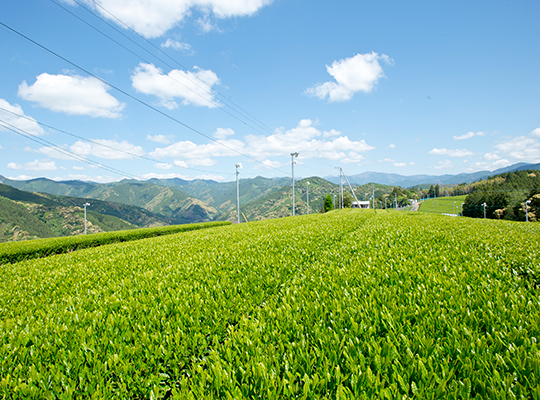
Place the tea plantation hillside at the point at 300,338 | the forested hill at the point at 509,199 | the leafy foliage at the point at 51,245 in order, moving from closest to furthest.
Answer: the tea plantation hillside at the point at 300,338 → the leafy foliage at the point at 51,245 → the forested hill at the point at 509,199

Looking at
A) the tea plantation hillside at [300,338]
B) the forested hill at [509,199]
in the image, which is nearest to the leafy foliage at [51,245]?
the tea plantation hillside at [300,338]

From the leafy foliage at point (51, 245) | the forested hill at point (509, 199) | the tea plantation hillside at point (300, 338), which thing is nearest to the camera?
the tea plantation hillside at point (300, 338)

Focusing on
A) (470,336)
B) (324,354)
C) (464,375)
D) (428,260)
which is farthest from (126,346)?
(428,260)

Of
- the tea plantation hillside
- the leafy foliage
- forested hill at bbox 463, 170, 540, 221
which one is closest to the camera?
the tea plantation hillside

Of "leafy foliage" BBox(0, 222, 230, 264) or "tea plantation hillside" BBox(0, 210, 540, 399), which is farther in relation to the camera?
"leafy foliage" BBox(0, 222, 230, 264)

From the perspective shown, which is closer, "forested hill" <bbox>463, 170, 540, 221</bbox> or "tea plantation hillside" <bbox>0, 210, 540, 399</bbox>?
"tea plantation hillside" <bbox>0, 210, 540, 399</bbox>

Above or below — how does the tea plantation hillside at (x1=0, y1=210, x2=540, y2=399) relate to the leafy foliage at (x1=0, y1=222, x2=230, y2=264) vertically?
above

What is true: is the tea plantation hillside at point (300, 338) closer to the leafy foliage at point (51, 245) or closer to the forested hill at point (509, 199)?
the leafy foliage at point (51, 245)

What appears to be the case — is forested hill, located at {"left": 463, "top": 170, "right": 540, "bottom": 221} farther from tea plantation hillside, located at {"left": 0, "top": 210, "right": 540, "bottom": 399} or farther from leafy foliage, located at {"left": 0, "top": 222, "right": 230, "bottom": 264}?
leafy foliage, located at {"left": 0, "top": 222, "right": 230, "bottom": 264}

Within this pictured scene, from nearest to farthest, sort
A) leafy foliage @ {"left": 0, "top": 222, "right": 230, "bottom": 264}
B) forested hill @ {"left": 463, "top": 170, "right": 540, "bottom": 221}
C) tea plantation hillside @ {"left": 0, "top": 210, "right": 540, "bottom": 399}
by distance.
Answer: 1. tea plantation hillside @ {"left": 0, "top": 210, "right": 540, "bottom": 399}
2. leafy foliage @ {"left": 0, "top": 222, "right": 230, "bottom": 264}
3. forested hill @ {"left": 463, "top": 170, "right": 540, "bottom": 221}

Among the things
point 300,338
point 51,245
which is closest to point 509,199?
point 300,338

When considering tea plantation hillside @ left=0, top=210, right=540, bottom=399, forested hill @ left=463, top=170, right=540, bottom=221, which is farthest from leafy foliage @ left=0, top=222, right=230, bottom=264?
forested hill @ left=463, top=170, right=540, bottom=221

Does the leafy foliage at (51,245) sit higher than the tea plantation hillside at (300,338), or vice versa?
the tea plantation hillside at (300,338)

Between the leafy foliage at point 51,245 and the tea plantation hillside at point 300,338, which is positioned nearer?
the tea plantation hillside at point 300,338
